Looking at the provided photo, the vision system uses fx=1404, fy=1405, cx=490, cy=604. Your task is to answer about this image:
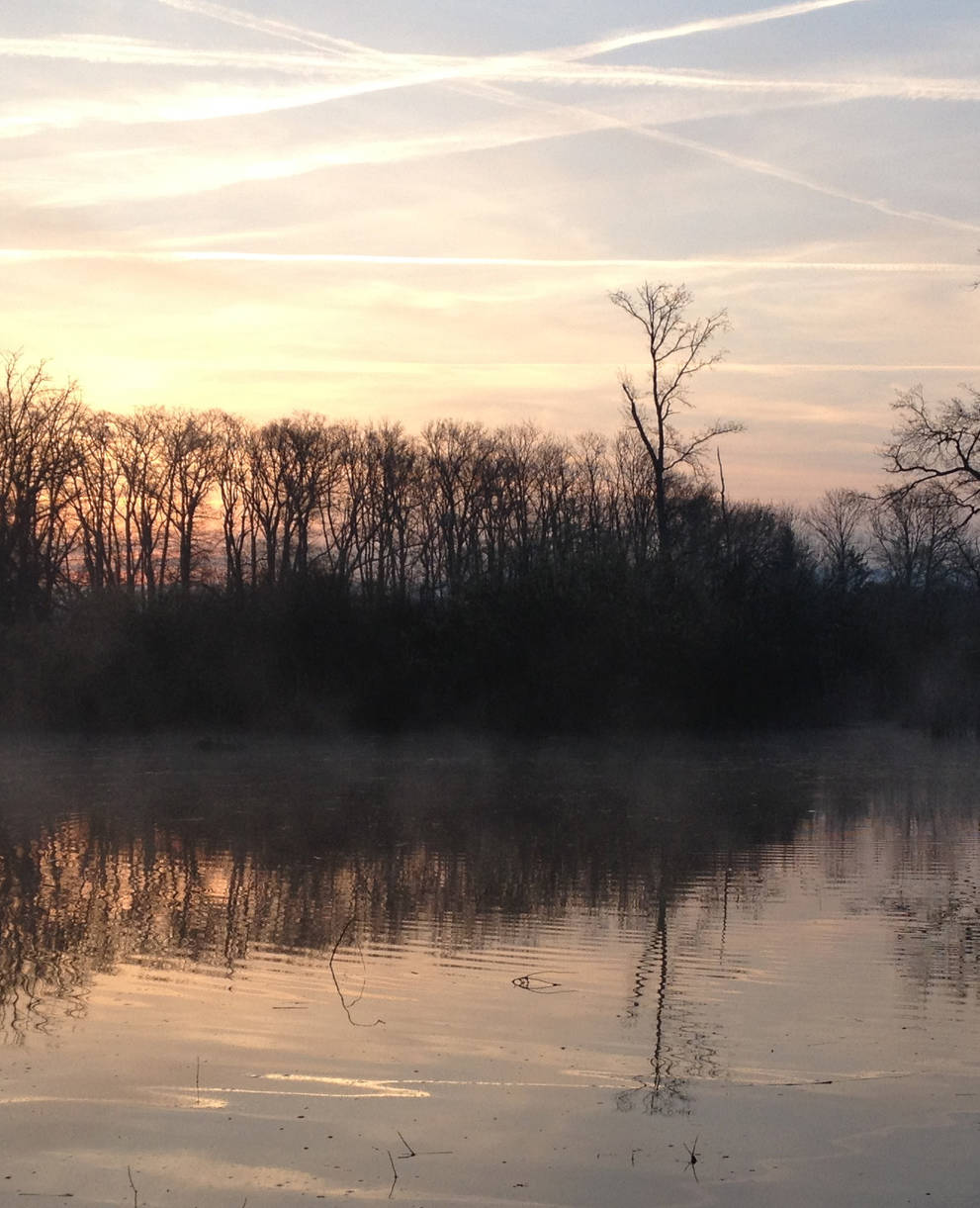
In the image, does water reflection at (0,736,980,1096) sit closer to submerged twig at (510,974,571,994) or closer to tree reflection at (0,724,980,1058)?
tree reflection at (0,724,980,1058)

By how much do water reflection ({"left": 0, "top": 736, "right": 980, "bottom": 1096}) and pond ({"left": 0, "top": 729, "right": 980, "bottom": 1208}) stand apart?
0.06 meters

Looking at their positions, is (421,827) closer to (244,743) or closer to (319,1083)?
(319,1083)

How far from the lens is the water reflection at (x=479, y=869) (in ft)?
30.7

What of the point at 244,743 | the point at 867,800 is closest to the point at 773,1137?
the point at 867,800

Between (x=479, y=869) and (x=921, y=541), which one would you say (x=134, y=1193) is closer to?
(x=479, y=869)

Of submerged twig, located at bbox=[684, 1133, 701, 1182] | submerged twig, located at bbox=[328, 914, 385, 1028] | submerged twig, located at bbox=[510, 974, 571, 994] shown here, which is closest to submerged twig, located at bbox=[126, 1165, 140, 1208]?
submerged twig, located at bbox=[684, 1133, 701, 1182]

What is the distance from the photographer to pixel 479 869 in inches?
557

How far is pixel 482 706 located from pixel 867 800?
47.3 ft

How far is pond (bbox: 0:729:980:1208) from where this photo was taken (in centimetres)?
556

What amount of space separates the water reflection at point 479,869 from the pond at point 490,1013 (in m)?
0.06

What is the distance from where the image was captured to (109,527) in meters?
57.6

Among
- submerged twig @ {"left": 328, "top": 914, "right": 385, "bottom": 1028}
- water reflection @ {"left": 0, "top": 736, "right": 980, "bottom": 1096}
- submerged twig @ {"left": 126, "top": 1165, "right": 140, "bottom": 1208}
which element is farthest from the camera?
water reflection @ {"left": 0, "top": 736, "right": 980, "bottom": 1096}

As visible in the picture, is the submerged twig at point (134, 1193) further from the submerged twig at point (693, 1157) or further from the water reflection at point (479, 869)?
the water reflection at point (479, 869)

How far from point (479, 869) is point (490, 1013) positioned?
610cm
